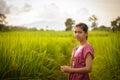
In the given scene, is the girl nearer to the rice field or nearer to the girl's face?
the girl's face

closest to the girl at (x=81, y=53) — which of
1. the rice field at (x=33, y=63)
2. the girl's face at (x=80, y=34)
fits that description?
the girl's face at (x=80, y=34)

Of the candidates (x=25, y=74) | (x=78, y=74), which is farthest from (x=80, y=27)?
(x=25, y=74)

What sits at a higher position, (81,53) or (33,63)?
(81,53)

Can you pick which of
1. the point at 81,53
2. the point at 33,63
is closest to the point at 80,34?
the point at 81,53

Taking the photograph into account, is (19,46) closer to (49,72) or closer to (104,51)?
(49,72)

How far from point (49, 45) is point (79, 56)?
93.2 inches

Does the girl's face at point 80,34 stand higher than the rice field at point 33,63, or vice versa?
the girl's face at point 80,34

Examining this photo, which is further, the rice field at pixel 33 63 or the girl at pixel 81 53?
the rice field at pixel 33 63

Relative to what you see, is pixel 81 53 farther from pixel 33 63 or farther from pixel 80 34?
pixel 33 63

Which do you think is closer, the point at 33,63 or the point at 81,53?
the point at 81,53

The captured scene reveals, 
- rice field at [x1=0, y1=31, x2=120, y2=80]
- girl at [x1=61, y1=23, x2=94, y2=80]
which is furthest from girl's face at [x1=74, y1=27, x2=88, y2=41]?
rice field at [x1=0, y1=31, x2=120, y2=80]

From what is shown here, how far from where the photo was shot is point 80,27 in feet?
5.34

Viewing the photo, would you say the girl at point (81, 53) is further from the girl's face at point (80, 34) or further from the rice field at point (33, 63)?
the rice field at point (33, 63)

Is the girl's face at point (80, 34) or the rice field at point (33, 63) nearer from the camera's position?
the girl's face at point (80, 34)
